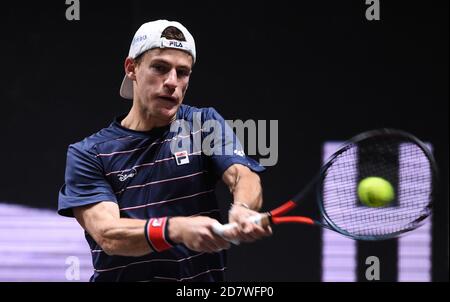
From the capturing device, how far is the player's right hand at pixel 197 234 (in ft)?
7.32

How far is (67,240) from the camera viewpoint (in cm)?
400

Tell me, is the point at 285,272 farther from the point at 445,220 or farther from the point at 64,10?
the point at 64,10

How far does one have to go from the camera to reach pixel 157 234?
232 cm

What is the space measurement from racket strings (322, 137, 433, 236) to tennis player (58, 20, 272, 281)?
267 mm

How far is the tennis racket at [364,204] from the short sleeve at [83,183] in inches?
17.5

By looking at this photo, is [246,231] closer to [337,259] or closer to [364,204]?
[364,204]

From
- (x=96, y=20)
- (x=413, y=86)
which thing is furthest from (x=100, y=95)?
(x=413, y=86)

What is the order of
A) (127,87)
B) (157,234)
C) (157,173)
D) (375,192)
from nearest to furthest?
1. (157,234)
2. (375,192)
3. (157,173)
4. (127,87)

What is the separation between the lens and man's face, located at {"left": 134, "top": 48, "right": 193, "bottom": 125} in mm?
2580

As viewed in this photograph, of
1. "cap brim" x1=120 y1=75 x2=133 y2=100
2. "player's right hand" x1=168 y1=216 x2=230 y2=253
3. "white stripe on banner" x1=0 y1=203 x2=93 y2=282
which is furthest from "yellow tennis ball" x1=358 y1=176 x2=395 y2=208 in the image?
"white stripe on banner" x1=0 y1=203 x2=93 y2=282

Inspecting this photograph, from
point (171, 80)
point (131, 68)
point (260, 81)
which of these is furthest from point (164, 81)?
point (260, 81)

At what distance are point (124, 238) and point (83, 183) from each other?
0.24 meters

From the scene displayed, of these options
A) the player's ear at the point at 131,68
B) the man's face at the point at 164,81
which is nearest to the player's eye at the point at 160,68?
the man's face at the point at 164,81

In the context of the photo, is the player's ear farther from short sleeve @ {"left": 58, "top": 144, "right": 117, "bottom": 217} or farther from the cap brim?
short sleeve @ {"left": 58, "top": 144, "right": 117, "bottom": 217}
